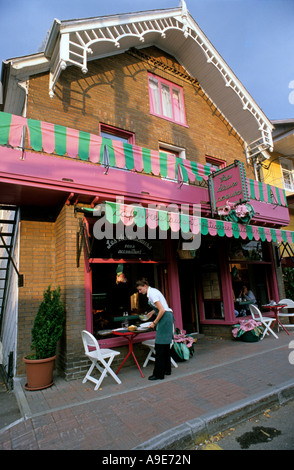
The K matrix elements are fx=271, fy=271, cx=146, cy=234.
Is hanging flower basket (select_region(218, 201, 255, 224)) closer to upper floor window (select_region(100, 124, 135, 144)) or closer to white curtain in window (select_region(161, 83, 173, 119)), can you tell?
upper floor window (select_region(100, 124, 135, 144))

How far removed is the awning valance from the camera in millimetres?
5359

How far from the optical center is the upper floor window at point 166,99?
30.5 feet

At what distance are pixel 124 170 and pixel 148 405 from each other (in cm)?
557

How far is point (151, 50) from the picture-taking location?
378 inches

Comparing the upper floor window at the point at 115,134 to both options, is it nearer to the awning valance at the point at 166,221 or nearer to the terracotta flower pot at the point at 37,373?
the awning valance at the point at 166,221

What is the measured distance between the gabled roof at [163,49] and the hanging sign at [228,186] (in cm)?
403

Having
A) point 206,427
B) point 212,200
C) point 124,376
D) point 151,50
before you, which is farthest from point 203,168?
point 206,427

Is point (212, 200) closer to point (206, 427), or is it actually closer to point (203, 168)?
point (203, 168)

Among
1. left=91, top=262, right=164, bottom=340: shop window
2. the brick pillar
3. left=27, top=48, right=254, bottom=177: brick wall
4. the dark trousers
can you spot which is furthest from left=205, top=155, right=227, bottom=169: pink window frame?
the dark trousers

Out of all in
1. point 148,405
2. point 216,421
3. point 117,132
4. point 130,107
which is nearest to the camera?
point 216,421

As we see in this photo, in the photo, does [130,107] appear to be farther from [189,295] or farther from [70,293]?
[189,295]

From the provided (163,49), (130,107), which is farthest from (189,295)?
(163,49)

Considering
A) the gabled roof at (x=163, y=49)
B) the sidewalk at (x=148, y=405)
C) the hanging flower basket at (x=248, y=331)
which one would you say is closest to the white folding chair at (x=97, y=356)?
the sidewalk at (x=148, y=405)

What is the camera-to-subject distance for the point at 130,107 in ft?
27.4
